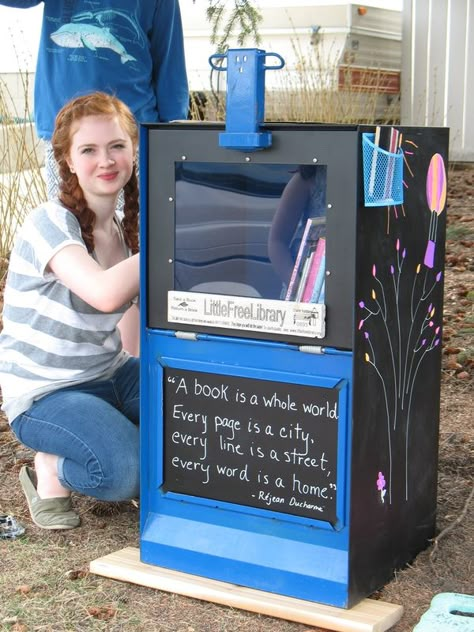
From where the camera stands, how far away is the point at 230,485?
2885 millimetres

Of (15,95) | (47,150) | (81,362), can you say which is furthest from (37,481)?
(15,95)

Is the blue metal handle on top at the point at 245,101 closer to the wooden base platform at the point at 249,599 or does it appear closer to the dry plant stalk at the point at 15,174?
the wooden base platform at the point at 249,599

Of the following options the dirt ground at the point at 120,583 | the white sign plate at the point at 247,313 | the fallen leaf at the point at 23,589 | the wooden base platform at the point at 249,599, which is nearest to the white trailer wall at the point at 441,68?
the dirt ground at the point at 120,583

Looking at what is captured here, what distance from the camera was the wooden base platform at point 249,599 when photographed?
2.63 metres

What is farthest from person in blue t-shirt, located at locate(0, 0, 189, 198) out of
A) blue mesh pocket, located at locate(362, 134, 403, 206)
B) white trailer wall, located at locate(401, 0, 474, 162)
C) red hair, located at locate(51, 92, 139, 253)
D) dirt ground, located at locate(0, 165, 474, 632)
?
white trailer wall, located at locate(401, 0, 474, 162)

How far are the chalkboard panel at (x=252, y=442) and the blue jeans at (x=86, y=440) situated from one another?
0.85ft

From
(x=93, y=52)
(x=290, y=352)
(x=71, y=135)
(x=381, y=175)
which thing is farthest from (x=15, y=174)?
(x=381, y=175)

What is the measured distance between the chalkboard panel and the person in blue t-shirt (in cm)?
150

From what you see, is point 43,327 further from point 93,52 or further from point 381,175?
point 93,52

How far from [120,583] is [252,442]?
55cm

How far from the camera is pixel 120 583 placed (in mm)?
2945

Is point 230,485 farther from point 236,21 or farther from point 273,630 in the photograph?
point 236,21

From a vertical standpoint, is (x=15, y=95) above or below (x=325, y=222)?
above

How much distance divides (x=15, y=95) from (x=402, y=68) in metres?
4.17
